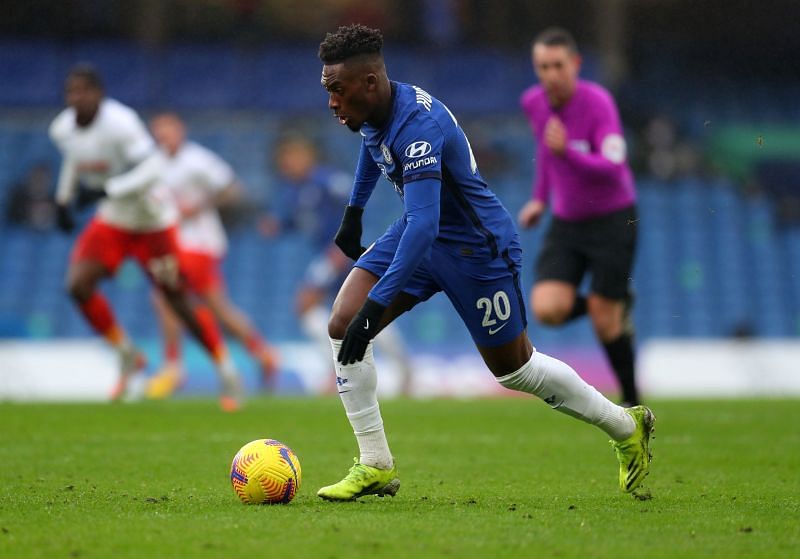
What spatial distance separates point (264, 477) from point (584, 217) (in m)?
4.82

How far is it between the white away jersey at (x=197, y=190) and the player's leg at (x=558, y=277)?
5.72 m

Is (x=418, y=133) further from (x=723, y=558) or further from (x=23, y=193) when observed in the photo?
(x=23, y=193)

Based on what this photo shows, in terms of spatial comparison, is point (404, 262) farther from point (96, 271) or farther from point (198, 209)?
point (198, 209)

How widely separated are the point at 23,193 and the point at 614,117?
1530 centimetres

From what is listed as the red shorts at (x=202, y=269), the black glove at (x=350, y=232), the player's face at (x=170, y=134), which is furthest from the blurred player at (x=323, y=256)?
the black glove at (x=350, y=232)

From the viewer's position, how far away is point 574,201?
9.77 metres

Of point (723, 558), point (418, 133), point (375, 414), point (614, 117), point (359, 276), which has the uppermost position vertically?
point (614, 117)

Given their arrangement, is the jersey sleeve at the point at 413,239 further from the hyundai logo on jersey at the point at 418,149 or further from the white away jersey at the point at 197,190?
the white away jersey at the point at 197,190

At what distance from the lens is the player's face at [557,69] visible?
9703mm

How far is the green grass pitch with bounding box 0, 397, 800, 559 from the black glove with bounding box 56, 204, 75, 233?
67.5 inches

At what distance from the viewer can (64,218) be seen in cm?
1163

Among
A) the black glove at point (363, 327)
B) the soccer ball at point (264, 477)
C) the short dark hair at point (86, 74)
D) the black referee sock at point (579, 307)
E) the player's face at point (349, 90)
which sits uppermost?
the short dark hair at point (86, 74)

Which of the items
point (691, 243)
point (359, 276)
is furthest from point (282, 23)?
point (359, 276)

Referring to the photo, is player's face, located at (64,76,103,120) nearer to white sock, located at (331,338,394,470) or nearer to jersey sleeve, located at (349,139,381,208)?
jersey sleeve, located at (349,139,381,208)
